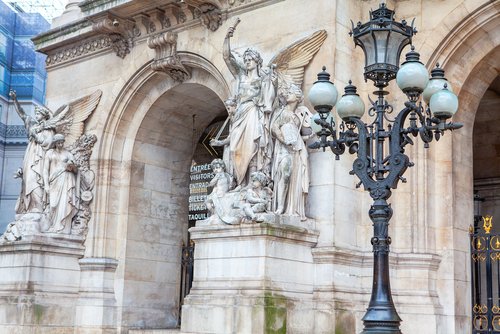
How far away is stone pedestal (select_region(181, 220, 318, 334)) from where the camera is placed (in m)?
12.8

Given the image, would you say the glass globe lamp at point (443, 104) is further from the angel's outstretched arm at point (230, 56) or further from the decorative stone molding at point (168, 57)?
the decorative stone molding at point (168, 57)

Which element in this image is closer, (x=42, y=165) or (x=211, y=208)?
(x=211, y=208)

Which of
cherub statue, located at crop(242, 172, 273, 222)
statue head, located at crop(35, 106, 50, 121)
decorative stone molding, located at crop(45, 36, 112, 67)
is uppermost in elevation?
decorative stone molding, located at crop(45, 36, 112, 67)

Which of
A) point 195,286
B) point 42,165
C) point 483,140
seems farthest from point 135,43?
point 483,140

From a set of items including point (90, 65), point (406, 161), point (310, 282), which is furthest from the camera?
point (90, 65)

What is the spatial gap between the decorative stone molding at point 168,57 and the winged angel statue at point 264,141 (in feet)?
9.91

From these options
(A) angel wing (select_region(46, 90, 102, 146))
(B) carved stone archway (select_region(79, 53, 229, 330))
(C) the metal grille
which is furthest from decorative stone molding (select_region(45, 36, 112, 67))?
(C) the metal grille

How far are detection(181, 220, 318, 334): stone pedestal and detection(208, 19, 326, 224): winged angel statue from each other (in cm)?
40

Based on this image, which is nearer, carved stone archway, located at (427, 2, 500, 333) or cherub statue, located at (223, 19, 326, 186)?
cherub statue, located at (223, 19, 326, 186)

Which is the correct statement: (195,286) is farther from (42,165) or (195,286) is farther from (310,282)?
(42,165)

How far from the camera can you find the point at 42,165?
1747 centimetres

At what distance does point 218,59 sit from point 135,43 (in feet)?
9.11

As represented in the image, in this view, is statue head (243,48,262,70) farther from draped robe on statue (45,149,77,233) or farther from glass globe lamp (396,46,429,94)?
draped robe on statue (45,149,77,233)

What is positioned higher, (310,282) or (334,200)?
(334,200)
